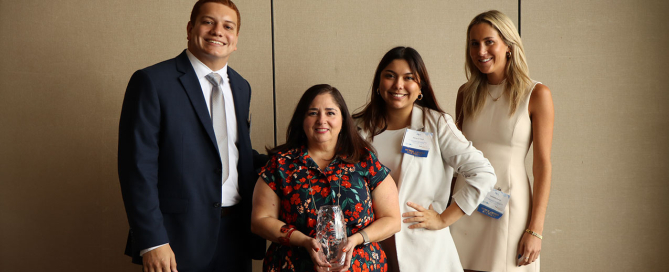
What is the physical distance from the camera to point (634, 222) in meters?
2.90

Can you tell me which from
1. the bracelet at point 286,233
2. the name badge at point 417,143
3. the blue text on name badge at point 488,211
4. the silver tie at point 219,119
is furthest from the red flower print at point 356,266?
the blue text on name badge at point 488,211

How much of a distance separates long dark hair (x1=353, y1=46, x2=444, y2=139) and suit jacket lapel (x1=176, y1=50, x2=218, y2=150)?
0.77 m

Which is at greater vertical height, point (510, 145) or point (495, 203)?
point (510, 145)

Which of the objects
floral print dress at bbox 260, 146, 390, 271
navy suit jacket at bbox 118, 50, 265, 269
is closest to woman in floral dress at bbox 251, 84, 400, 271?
floral print dress at bbox 260, 146, 390, 271

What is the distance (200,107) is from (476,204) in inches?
54.4

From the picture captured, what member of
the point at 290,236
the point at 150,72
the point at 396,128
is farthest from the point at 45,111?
the point at 396,128

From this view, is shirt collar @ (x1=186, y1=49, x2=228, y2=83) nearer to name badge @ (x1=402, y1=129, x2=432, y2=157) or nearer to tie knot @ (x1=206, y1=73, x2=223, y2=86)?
tie knot @ (x1=206, y1=73, x2=223, y2=86)

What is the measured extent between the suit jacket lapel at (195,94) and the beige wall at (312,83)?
89cm

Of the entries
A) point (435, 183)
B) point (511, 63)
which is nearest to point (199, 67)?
point (435, 183)

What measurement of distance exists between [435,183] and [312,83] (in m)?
1.13

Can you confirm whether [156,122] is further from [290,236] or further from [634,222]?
[634,222]

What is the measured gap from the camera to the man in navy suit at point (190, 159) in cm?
175

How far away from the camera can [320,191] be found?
1.80 metres

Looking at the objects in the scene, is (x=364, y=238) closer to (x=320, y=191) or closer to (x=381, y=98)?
(x=320, y=191)
